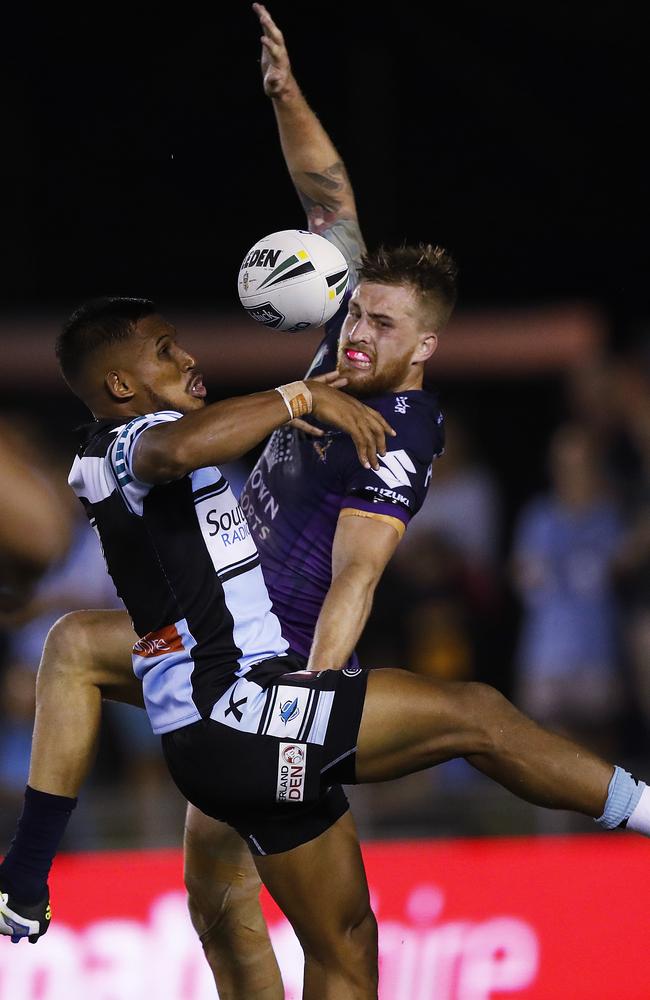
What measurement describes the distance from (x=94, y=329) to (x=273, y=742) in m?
1.40

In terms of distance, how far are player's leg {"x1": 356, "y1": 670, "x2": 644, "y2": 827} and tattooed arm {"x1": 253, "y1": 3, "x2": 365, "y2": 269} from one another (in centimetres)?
218

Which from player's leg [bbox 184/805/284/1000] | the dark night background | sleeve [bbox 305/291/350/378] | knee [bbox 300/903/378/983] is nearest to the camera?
knee [bbox 300/903/378/983]

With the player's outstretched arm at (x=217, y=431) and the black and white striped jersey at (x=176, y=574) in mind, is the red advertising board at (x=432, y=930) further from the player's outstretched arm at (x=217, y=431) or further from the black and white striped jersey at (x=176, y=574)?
the player's outstretched arm at (x=217, y=431)

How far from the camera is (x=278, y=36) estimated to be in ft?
18.9

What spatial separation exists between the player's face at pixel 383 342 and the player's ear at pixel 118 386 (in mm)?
958

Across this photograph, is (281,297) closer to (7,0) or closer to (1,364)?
(1,364)

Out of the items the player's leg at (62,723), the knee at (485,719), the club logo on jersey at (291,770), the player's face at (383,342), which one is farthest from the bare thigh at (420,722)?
the player's face at (383,342)

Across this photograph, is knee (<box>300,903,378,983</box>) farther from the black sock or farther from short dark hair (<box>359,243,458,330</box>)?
short dark hair (<box>359,243,458,330</box>)

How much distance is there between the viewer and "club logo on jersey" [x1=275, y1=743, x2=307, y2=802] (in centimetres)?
423

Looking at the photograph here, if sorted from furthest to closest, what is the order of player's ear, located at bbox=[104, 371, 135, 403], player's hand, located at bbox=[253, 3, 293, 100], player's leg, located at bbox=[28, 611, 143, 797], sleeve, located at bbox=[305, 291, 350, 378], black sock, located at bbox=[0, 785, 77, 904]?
1. player's hand, located at bbox=[253, 3, 293, 100]
2. sleeve, located at bbox=[305, 291, 350, 378]
3. player's leg, located at bbox=[28, 611, 143, 797]
4. black sock, located at bbox=[0, 785, 77, 904]
5. player's ear, located at bbox=[104, 371, 135, 403]

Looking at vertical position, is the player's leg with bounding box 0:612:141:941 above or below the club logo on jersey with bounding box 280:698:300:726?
below

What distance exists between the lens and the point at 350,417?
170 inches

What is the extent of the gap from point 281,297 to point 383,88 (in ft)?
25.8

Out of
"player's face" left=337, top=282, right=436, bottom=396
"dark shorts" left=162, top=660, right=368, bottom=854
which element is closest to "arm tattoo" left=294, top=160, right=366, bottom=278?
"player's face" left=337, top=282, right=436, bottom=396
